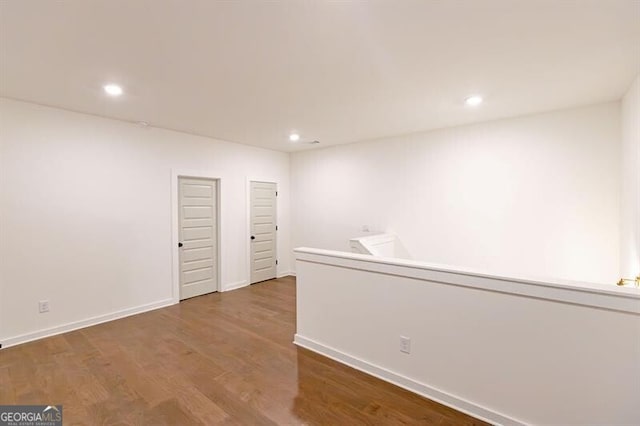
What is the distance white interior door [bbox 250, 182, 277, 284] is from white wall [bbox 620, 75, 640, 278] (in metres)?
5.23

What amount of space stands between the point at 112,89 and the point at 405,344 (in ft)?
12.0

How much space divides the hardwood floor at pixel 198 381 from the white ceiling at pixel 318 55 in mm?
2680

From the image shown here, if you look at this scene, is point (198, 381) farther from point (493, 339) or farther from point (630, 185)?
point (630, 185)

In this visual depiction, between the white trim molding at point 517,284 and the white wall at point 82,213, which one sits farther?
the white wall at point 82,213

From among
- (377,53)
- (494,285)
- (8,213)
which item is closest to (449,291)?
(494,285)

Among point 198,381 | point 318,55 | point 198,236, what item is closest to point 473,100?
point 318,55

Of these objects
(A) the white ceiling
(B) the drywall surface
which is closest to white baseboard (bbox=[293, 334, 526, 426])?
(B) the drywall surface

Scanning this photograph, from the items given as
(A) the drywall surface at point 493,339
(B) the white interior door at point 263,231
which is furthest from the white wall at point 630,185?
(B) the white interior door at point 263,231

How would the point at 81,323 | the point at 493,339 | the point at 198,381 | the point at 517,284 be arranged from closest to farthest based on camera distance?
the point at 517,284 → the point at 493,339 → the point at 198,381 → the point at 81,323

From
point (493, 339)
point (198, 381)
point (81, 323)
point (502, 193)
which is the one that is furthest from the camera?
point (502, 193)

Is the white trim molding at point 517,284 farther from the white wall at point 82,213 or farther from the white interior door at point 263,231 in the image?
the white interior door at point 263,231

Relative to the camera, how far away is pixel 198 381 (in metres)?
2.57

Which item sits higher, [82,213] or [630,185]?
[630,185]

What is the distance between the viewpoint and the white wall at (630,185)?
2549 mm
